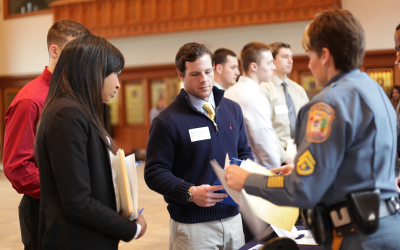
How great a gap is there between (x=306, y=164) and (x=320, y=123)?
0.42 ft

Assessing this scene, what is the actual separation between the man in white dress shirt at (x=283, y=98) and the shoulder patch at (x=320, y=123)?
2305 mm

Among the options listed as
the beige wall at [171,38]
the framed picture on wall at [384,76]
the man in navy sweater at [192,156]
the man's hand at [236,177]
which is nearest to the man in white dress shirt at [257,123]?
the man in navy sweater at [192,156]

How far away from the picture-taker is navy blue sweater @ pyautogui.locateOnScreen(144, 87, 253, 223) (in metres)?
1.82

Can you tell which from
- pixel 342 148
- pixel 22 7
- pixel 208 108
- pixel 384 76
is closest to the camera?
pixel 342 148

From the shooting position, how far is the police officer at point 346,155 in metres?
1.04

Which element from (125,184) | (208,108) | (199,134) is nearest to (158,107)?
(208,108)

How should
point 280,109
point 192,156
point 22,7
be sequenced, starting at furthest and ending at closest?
1. point 22,7
2. point 280,109
3. point 192,156

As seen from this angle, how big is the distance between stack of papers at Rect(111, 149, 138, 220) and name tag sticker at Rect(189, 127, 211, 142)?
0.58 metres

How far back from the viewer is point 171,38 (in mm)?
10195

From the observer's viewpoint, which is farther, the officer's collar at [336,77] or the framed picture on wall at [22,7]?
the framed picture on wall at [22,7]

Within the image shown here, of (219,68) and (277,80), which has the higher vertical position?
(219,68)

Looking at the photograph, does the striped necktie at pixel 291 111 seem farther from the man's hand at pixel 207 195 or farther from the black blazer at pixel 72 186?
the black blazer at pixel 72 186

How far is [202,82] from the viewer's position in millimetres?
1948

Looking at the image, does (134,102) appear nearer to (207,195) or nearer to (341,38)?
(207,195)
